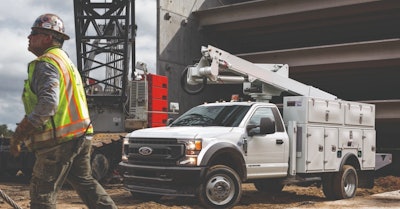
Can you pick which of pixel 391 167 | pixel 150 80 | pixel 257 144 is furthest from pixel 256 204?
pixel 391 167

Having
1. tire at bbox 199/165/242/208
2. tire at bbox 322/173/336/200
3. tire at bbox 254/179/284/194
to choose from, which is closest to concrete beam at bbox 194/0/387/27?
tire at bbox 254/179/284/194

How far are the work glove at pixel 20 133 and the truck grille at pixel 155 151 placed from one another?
4.71m

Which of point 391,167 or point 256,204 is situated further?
point 391,167

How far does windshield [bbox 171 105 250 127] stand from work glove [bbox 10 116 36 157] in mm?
5756

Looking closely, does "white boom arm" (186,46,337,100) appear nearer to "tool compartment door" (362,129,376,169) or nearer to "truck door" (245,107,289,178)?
"truck door" (245,107,289,178)

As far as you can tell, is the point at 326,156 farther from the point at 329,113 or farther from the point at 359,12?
the point at 359,12

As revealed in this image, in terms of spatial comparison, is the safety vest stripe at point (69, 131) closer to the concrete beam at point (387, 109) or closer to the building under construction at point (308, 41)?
the building under construction at point (308, 41)

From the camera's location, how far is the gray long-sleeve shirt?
14.7 ft

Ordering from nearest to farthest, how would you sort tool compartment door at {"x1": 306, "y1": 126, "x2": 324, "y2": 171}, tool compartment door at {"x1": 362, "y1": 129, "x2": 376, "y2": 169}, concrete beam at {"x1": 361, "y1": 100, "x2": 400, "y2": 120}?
tool compartment door at {"x1": 306, "y1": 126, "x2": 324, "y2": 171}
tool compartment door at {"x1": 362, "y1": 129, "x2": 376, "y2": 169}
concrete beam at {"x1": 361, "y1": 100, "x2": 400, "y2": 120}

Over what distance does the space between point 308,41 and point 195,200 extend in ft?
80.1

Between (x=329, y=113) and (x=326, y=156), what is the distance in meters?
0.87

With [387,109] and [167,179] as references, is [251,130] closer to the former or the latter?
[167,179]

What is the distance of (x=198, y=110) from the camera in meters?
10.9

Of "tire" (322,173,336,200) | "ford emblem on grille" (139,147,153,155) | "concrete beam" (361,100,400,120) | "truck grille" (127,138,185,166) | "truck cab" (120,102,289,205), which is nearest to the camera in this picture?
"truck cab" (120,102,289,205)
